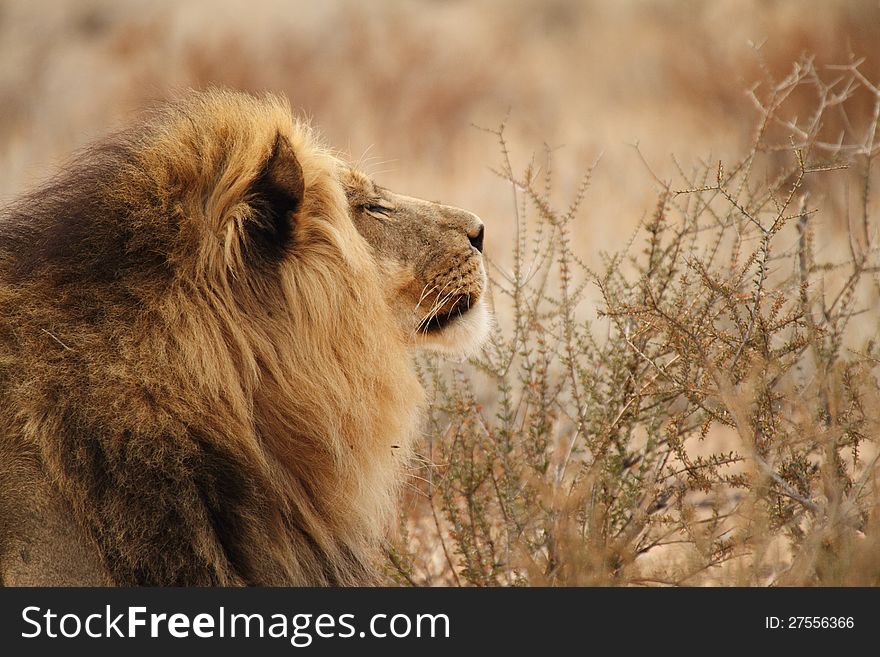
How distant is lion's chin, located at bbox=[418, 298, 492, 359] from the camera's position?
Result: 3609mm

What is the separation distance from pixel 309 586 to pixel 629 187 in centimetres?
854

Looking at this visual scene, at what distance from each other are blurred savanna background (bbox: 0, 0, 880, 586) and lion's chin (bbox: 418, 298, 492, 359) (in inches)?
16.1

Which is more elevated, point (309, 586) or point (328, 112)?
point (328, 112)

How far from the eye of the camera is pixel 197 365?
9.60 ft

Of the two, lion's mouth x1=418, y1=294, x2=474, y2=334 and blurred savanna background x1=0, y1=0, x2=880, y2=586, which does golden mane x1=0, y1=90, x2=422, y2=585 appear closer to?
lion's mouth x1=418, y1=294, x2=474, y2=334

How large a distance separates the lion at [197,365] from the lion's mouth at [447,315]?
0.17 metres

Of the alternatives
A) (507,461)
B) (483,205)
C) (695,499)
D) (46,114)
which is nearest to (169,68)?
(46,114)

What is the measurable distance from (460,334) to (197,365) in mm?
1018

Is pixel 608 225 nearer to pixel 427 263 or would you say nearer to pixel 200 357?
pixel 427 263

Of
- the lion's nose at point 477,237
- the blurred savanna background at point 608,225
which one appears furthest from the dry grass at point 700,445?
the lion's nose at point 477,237

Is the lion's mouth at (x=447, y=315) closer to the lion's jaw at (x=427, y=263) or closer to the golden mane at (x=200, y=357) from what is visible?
the lion's jaw at (x=427, y=263)

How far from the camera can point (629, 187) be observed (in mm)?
11031

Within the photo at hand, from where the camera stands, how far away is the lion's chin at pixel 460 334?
3609mm

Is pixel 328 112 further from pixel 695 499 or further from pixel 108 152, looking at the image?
pixel 108 152
